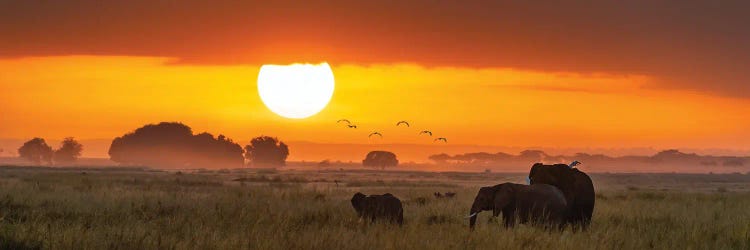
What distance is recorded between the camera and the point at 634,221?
776 inches

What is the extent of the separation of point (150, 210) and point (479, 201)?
873 centimetres

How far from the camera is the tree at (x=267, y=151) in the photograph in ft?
617

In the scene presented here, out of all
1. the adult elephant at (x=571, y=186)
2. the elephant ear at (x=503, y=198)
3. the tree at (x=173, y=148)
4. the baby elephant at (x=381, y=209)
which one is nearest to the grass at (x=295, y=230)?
the baby elephant at (x=381, y=209)

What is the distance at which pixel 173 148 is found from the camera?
179 meters

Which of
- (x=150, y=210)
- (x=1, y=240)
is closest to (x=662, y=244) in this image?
(x=1, y=240)

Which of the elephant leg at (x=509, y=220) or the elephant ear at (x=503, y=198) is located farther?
the elephant leg at (x=509, y=220)

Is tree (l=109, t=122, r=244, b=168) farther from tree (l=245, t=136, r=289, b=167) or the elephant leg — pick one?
the elephant leg

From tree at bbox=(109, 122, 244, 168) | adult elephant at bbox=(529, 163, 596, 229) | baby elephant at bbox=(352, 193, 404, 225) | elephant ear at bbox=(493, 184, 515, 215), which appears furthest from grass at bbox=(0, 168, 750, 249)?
tree at bbox=(109, 122, 244, 168)

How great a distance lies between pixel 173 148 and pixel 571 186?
16894 centimetres

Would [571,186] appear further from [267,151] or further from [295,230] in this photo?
[267,151]

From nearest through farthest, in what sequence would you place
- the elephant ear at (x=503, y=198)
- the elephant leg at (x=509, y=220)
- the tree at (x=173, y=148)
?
the elephant ear at (x=503, y=198) < the elephant leg at (x=509, y=220) < the tree at (x=173, y=148)

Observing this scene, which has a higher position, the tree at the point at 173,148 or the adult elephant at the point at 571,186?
the tree at the point at 173,148

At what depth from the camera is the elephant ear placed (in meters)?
15.8

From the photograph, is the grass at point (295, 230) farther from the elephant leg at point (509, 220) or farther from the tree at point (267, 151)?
the tree at point (267, 151)
